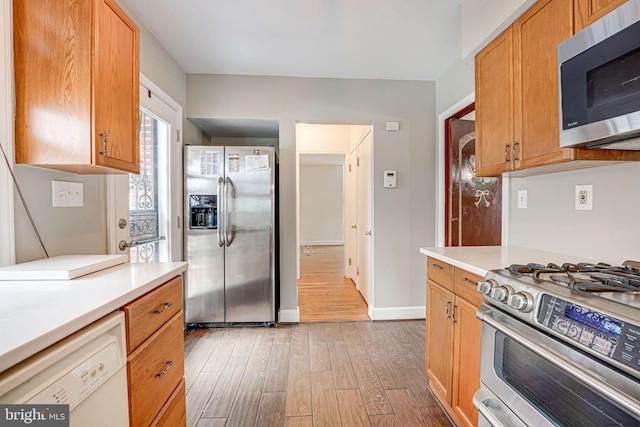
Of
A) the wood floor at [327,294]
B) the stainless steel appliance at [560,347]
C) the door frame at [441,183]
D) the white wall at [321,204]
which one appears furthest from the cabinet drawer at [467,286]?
the white wall at [321,204]

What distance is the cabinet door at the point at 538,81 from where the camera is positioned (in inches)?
49.4

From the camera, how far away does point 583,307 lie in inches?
29.7

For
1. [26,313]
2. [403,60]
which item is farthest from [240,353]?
[403,60]

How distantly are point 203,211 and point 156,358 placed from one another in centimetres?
180

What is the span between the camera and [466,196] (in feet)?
9.05

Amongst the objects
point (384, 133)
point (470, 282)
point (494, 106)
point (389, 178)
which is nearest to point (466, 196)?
point (389, 178)

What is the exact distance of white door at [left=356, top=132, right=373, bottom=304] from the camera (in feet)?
10.0

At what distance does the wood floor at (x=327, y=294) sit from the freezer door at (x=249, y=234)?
1.90ft

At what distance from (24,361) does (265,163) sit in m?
2.26

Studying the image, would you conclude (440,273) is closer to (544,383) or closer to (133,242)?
(544,383)

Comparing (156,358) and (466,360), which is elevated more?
(156,358)

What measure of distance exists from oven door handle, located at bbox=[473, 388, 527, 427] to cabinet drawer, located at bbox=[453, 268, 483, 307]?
37cm

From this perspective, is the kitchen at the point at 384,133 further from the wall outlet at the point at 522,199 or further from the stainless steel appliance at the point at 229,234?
the wall outlet at the point at 522,199

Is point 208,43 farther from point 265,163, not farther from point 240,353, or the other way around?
point 240,353
